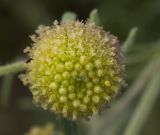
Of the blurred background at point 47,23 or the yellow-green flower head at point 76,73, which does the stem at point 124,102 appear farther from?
the yellow-green flower head at point 76,73

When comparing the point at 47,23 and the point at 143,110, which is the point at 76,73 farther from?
the point at 47,23

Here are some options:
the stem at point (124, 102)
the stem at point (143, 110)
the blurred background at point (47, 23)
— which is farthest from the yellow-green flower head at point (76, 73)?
the blurred background at point (47, 23)

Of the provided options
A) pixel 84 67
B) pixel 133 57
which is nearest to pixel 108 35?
pixel 84 67

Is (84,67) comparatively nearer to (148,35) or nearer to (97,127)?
(97,127)

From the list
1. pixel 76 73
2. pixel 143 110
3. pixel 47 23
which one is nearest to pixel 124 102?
pixel 143 110

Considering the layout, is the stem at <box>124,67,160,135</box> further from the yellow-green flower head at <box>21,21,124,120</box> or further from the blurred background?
the blurred background

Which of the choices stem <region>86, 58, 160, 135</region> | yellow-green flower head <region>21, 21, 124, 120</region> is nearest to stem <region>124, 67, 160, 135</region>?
stem <region>86, 58, 160, 135</region>
